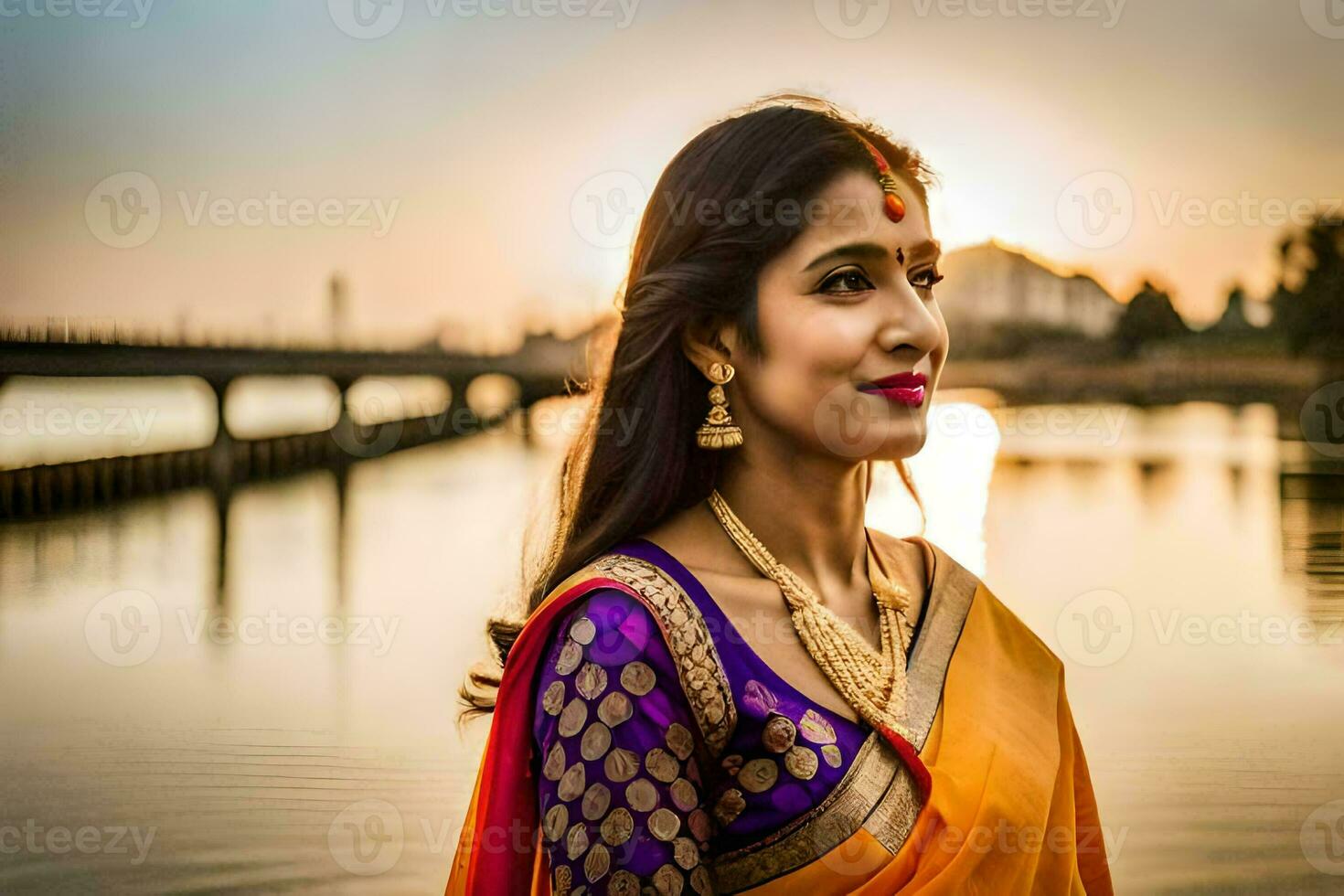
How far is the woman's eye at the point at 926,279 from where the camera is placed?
5.99 feet

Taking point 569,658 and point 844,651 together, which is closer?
point 569,658

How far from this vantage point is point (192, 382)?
202 inches

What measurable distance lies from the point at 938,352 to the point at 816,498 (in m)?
0.30

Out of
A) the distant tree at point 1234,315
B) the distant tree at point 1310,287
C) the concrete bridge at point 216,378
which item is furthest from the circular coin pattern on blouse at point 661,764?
the distant tree at point 1310,287

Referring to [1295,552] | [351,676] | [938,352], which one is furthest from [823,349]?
[1295,552]

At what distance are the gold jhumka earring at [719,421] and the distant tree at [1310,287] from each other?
3546mm

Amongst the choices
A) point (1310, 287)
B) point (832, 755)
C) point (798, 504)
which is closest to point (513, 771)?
point (832, 755)

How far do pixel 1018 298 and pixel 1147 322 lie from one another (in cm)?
59

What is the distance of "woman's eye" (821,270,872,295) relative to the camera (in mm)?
1728

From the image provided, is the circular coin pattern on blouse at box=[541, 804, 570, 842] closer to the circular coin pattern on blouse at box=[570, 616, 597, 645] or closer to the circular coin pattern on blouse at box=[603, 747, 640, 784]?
the circular coin pattern on blouse at box=[603, 747, 640, 784]

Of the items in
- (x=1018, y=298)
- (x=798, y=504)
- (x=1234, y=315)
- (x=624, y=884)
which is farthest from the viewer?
(x=1234, y=315)

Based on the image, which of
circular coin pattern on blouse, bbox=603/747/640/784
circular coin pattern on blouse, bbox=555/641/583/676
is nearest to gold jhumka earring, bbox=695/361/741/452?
circular coin pattern on blouse, bbox=555/641/583/676

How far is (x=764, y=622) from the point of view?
177 centimetres

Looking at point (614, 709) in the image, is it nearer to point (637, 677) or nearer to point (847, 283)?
point (637, 677)
